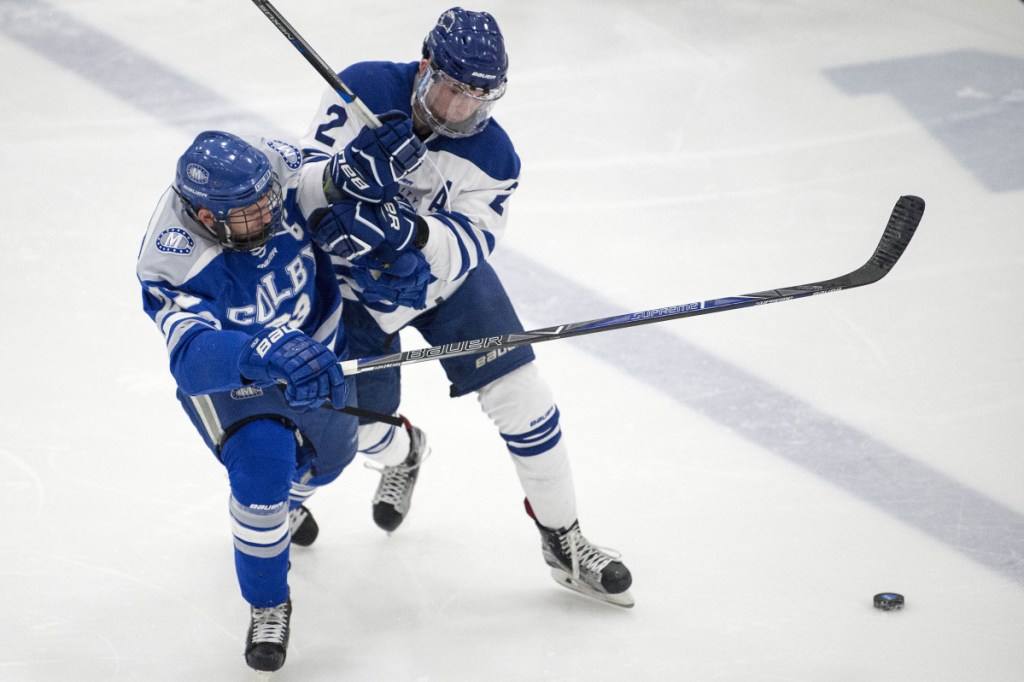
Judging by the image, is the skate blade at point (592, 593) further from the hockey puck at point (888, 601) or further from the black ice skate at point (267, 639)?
the black ice skate at point (267, 639)

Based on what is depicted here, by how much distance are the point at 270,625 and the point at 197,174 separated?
941 millimetres

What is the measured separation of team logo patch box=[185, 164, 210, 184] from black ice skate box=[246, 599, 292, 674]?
0.90 metres

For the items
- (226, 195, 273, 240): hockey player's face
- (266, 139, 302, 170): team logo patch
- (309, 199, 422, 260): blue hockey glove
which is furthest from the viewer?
(266, 139, 302, 170): team logo patch

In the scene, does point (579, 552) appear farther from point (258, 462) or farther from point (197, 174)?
point (197, 174)

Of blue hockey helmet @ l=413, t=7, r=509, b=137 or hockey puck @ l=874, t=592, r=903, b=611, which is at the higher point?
blue hockey helmet @ l=413, t=7, r=509, b=137

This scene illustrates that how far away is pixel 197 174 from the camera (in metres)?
2.43

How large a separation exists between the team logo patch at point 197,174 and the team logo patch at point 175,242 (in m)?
0.12

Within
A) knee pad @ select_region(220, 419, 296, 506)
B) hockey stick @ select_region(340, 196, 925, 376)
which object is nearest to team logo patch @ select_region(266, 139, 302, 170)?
hockey stick @ select_region(340, 196, 925, 376)

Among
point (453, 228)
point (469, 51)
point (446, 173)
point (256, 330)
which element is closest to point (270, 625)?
point (256, 330)

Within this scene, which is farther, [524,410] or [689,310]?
[524,410]

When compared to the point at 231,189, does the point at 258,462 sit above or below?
below

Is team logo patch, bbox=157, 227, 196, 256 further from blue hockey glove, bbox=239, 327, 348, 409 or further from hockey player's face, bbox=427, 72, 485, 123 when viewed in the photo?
hockey player's face, bbox=427, 72, 485, 123

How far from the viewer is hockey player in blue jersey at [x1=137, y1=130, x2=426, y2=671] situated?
94.5 inches

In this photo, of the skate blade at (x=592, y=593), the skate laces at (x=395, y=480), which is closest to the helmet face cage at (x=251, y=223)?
the skate laces at (x=395, y=480)
